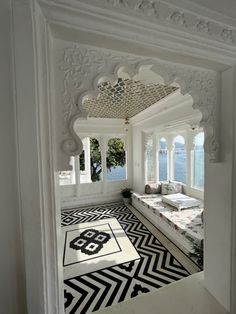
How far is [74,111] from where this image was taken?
758 mm

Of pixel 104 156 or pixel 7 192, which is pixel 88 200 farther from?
pixel 7 192

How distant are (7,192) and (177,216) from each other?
301cm

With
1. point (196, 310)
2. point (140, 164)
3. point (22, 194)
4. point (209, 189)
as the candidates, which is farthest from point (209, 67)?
point (140, 164)

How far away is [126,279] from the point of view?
204 cm

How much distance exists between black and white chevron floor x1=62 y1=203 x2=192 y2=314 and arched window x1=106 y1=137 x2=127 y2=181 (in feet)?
8.63

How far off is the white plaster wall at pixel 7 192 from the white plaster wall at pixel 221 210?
1136 millimetres

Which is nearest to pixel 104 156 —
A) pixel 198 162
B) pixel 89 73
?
pixel 198 162

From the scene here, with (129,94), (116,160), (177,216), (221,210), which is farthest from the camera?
(116,160)

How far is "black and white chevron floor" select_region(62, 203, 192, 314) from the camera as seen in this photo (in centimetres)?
176

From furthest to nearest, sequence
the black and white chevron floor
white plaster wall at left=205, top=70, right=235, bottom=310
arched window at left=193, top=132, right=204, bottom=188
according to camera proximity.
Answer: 1. arched window at left=193, top=132, right=204, bottom=188
2. the black and white chevron floor
3. white plaster wall at left=205, top=70, right=235, bottom=310

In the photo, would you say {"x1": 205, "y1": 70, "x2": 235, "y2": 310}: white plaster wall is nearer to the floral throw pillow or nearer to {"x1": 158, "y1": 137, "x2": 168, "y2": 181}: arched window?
the floral throw pillow

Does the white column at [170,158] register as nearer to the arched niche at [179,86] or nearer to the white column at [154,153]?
the white column at [154,153]

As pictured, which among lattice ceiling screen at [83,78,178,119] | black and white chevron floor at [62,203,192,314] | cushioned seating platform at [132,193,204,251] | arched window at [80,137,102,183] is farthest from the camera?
arched window at [80,137,102,183]

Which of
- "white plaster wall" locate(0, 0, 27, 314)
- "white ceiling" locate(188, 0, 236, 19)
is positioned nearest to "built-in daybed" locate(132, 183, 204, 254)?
"white plaster wall" locate(0, 0, 27, 314)
